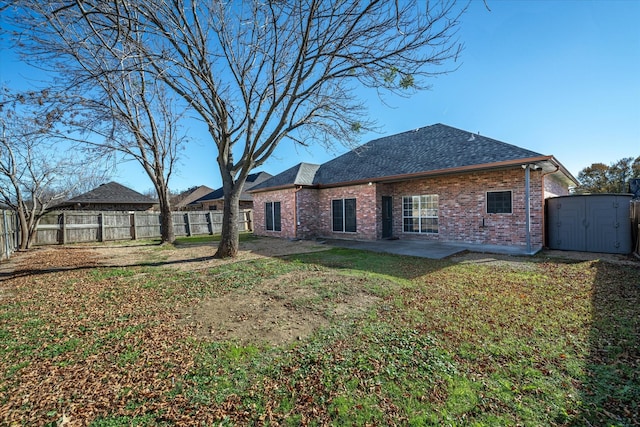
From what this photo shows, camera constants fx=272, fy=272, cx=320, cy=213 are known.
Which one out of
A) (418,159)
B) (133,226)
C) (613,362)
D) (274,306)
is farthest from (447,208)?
(133,226)

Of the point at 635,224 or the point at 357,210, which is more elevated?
the point at 357,210

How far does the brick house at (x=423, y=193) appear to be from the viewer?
921cm

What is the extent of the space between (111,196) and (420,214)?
76.5ft

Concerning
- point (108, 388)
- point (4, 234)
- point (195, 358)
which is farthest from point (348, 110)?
point (4, 234)

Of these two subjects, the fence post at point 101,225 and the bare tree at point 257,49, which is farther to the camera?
the fence post at point 101,225

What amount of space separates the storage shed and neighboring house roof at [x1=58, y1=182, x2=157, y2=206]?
82.4 ft

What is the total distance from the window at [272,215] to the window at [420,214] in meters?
6.74

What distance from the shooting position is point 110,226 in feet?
48.9

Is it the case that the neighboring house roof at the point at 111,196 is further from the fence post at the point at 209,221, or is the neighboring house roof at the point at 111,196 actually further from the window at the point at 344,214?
the window at the point at 344,214

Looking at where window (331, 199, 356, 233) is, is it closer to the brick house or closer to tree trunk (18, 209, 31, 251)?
the brick house

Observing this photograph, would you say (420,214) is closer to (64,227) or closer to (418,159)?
(418,159)

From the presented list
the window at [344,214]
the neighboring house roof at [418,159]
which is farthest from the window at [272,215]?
the window at [344,214]

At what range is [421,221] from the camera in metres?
11.9

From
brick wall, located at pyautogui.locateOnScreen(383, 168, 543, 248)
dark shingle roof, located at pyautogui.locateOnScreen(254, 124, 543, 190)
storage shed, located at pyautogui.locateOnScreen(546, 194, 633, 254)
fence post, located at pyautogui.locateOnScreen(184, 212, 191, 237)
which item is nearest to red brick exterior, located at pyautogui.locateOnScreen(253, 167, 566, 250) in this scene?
brick wall, located at pyautogui.locateOnScreen(383, 168, 543, 248)
